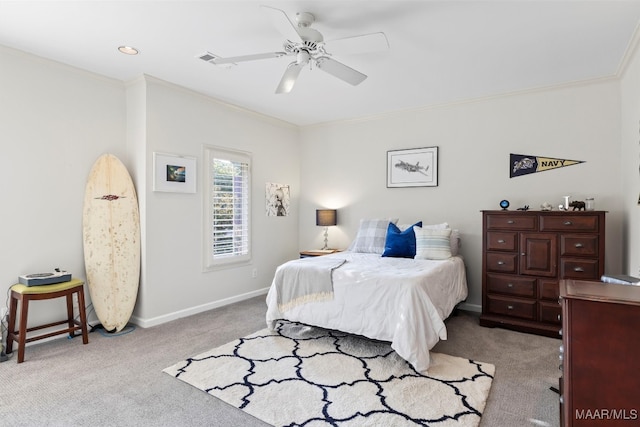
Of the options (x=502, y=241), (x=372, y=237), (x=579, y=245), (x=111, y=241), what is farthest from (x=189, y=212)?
(x=579, y=245)

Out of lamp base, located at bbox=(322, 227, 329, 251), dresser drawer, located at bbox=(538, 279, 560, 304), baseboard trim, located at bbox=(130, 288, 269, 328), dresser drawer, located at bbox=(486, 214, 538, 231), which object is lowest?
baseboard trim, located at bbox=(130, 288, 269, 328)

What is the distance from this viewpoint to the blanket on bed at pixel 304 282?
10.2ft

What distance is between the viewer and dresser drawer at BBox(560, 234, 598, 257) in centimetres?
323

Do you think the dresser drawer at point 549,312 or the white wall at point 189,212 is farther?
the white wall at point 189,212

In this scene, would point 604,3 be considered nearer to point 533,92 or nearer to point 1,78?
point 533,92

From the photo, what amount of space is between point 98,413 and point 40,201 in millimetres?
2104

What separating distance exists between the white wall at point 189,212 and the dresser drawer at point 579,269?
3565 millimetres

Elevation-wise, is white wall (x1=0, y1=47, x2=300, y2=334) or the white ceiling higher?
the white ceiling

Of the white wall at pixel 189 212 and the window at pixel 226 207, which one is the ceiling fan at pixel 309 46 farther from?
the window at pixel 226 207

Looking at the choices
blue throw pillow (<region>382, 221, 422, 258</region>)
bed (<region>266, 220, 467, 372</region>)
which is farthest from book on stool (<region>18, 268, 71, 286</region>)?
blue throw pillow (<region>382, 221, 422, 258</region>)

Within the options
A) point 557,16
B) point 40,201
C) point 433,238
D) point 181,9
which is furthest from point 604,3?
point 40,201

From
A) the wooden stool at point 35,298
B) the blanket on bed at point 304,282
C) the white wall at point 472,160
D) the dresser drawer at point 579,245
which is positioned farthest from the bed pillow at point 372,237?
the wooden stool at point 35,298

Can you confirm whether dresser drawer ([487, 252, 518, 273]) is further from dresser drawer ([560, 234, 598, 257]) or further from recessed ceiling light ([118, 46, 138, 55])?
recessed ceiling light ([118, 46, 138, 55])

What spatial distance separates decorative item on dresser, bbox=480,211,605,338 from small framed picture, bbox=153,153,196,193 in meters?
3.27
